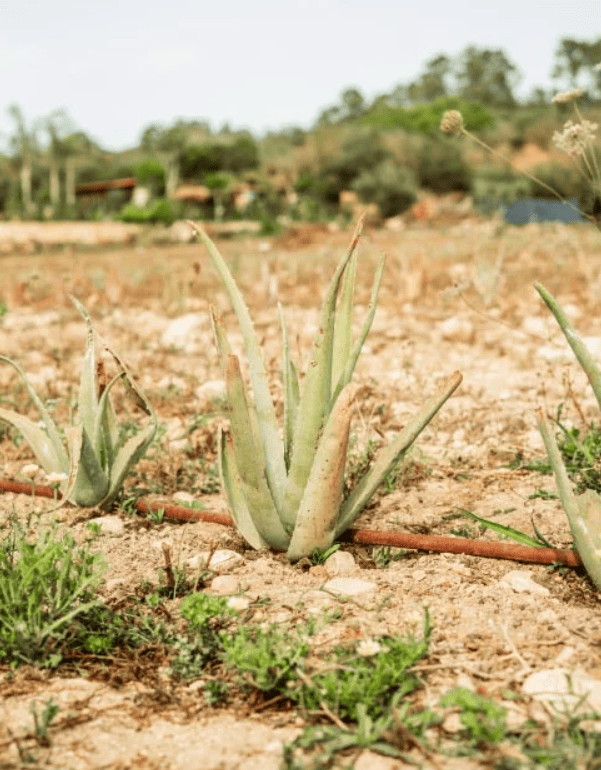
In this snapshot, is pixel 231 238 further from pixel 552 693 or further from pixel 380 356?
pixel 552 693

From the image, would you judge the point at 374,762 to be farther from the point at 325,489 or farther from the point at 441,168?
the point at 441,168

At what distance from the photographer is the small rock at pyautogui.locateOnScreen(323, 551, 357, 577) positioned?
1.74 metres

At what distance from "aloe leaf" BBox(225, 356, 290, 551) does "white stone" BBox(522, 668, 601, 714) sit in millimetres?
661

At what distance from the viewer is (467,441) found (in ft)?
8.66

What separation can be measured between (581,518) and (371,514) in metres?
0.64

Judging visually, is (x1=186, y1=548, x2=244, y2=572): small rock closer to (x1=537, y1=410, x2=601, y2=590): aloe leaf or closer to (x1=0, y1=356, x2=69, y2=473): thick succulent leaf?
(x1=0, y1=356, x2=69, y2=473): thick succulent leaf

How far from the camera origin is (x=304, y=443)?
1804mm

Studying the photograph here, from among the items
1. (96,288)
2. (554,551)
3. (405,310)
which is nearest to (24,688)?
(554,551)

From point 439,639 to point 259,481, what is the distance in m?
0.52

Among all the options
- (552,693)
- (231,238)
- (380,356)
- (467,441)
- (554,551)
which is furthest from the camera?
(231,238)

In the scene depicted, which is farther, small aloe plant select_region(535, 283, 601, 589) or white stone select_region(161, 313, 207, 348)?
white stone select_region(161, 313, 207, 348)

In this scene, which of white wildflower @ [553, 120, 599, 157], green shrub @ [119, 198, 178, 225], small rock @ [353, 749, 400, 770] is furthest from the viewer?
green shrub @ [119, 198, 178, 225]

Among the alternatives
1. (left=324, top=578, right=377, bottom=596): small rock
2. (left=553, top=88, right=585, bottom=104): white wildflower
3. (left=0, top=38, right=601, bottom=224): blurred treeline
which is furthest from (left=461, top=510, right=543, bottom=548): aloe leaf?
(left=0, top=38, right=601, bottom=224): blurred treeline

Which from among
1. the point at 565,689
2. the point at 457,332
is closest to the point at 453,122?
the point at 565,689
